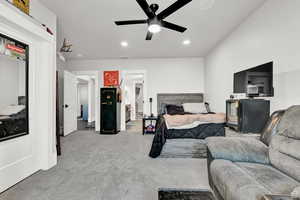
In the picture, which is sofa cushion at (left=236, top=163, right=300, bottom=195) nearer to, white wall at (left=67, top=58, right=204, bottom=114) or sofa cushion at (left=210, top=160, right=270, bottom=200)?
sofa cushion at (left=210, top=160, right=270, bottom=200)

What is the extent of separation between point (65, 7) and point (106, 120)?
129 inches

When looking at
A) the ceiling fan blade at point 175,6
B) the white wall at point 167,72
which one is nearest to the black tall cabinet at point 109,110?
the white wall at point 167,72

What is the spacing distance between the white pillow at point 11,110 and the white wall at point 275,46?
12.2ft

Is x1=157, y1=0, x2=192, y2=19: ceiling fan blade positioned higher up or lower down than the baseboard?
higher up

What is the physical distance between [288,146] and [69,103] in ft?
17.4

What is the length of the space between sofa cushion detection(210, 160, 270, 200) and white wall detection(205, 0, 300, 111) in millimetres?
1359

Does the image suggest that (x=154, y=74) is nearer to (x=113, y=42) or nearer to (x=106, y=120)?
(x=113, y=42)

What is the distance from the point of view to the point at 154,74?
5293mm

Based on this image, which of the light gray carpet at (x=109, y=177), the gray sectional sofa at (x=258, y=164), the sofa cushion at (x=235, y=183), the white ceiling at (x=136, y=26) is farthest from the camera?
the white ceiling at (x=136, y=26)

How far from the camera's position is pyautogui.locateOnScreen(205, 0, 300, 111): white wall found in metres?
1.76

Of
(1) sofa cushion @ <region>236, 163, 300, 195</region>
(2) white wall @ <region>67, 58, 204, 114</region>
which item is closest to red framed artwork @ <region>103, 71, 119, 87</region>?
(2) white wall @ <region>67, 58, 204, 114</region>

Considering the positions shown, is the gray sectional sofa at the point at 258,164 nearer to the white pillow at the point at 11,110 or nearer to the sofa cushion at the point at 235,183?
the sofa cushion at the point at 235,183

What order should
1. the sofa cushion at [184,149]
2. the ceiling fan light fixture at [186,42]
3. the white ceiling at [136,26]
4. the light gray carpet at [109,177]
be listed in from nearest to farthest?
the light gray carpet at [109,177], the white ceiling at [136,26], the sofa cushion at [184,149], the ceiling fan light fixture at [186,42]

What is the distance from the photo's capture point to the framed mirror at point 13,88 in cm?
188
